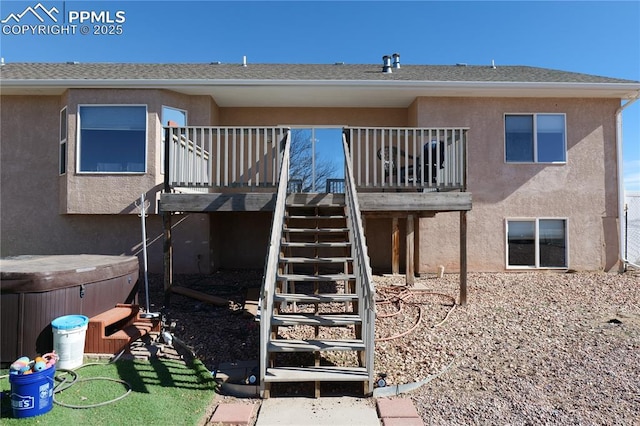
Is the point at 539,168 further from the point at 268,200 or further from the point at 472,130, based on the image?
the point at 268,200

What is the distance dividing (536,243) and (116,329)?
8.70 meters

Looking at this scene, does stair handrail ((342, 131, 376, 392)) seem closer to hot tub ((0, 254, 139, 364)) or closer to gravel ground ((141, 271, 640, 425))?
gravel ground ((141, 271, 640, 425))

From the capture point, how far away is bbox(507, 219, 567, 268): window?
A: 8.72 m

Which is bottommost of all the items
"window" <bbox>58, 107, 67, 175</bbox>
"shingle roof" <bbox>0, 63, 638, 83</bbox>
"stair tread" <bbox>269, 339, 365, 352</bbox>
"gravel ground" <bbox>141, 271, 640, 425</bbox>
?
"gravel ground" <bbox>141, 271, 640, 425</bbox>

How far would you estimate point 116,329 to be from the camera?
16.8 ft

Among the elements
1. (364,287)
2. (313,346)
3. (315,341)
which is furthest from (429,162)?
(313,346)

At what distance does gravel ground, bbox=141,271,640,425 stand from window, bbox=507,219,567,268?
1.26 meters

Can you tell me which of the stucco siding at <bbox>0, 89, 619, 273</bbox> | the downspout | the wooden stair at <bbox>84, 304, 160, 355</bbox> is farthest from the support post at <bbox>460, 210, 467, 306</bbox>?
the downspout

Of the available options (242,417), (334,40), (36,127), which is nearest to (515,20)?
(334,40)

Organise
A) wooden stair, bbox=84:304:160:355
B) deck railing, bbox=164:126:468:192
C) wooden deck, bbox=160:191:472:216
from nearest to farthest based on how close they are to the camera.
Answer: wooden stair, bbox=84:304:160:355
wooden deck, bbox=160:191:472:216
deck railing, bbox=164:126:468:192

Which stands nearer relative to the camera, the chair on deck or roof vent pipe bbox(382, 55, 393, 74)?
the chair on deck

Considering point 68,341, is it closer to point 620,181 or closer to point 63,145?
point 63,145

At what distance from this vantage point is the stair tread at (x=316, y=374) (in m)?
3.43

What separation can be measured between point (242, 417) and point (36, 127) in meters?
8.78
